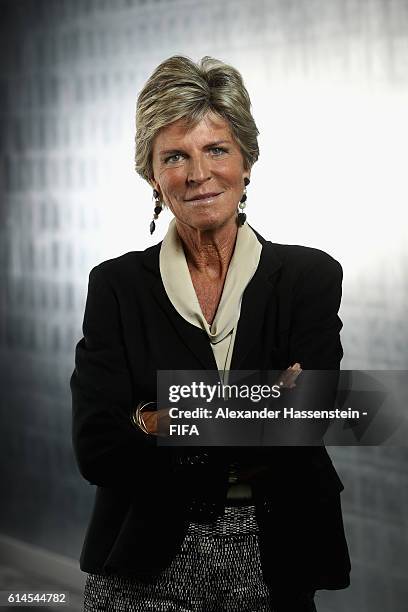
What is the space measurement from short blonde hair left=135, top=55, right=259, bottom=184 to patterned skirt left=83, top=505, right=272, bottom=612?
1.83 feet

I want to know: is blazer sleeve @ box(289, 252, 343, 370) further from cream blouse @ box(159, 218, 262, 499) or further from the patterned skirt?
the patterned skirt

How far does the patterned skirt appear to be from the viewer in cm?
120

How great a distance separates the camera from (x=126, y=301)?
4.17 ft

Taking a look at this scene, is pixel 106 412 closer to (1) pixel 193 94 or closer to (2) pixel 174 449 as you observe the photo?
(2) pixel 174 449

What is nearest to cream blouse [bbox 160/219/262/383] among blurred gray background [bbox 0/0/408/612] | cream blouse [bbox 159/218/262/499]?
cream blouse [bbox 159/218/262/499]

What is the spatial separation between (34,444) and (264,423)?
0.96m

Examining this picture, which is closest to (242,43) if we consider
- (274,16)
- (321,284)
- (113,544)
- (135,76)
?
(274,16)

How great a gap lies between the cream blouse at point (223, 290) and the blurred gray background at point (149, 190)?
36cm

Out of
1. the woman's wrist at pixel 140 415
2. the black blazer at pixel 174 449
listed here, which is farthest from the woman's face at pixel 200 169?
the woman's wrist at pixel 140 415

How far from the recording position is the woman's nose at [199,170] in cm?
122

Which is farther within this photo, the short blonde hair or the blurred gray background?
the blurred gray background

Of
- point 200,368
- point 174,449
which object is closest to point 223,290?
point 200,368

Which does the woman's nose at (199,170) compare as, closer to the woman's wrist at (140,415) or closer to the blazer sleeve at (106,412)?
the blazer sleeve at (106,412)

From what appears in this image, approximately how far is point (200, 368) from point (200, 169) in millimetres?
291
